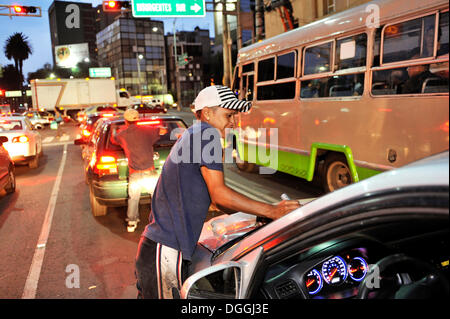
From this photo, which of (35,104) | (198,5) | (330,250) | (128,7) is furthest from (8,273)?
(35,104)

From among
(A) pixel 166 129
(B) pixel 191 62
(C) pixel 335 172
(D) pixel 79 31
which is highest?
(D) pixel 79 31

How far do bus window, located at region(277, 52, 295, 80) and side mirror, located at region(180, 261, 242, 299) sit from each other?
6.73 metres

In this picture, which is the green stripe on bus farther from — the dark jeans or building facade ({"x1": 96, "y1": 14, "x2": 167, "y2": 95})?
building facade ({"x1": 96, "y1": 14, "x2": 167, "y2": 95})

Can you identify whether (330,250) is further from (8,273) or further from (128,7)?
(128,7)

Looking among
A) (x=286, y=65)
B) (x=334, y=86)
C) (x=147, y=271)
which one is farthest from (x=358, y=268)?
(x=286, y=65)

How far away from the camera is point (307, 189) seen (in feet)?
28.1

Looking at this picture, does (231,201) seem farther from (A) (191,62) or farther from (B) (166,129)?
(A) (191,62)

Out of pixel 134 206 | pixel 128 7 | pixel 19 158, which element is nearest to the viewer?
pixel 134 206

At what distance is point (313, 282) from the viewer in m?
2.11

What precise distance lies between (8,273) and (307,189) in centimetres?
595

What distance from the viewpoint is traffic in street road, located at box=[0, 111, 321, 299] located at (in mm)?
4285

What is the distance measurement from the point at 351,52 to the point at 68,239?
213 inches

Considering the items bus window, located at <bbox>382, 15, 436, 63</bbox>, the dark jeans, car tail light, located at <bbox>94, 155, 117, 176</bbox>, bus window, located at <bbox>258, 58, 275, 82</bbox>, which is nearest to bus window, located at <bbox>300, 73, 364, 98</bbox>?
bus window, located at <bbox>382, 15, 436, 63</bbox>
